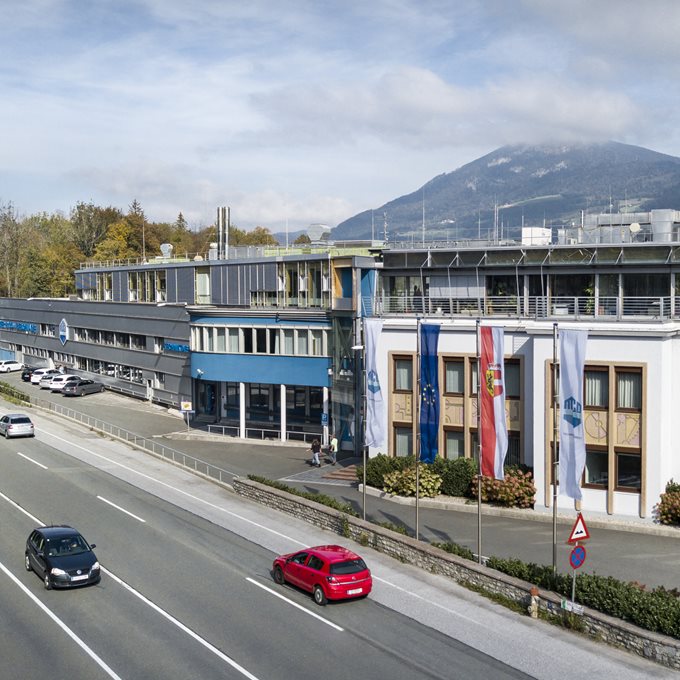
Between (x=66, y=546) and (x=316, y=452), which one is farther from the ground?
(x=66, y=546)

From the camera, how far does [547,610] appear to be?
23547 millimetres

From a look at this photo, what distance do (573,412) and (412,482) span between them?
32.6 ft

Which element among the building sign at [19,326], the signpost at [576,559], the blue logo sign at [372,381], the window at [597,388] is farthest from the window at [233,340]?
the building sign at [19,326]

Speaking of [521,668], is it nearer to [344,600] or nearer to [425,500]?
[344,600]

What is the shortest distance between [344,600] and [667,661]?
8.79 m

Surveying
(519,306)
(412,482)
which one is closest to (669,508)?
(412,482)

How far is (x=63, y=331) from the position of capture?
83250 millimetres

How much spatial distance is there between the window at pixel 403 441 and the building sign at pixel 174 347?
83.7 ft

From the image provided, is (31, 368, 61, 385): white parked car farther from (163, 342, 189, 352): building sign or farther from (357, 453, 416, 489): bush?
(357, 453, 416, 489): bush

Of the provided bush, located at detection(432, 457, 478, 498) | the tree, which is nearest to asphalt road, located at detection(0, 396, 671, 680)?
bush, located at detection(432, 457, 478, 498)

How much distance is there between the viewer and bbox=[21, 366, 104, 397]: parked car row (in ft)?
237

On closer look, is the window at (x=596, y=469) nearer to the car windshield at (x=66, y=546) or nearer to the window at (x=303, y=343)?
A: the car windshield at (x=66, y=546)

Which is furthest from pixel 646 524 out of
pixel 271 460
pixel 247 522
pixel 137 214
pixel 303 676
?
pixel 137 214

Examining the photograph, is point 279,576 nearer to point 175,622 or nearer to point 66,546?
point 175,622
